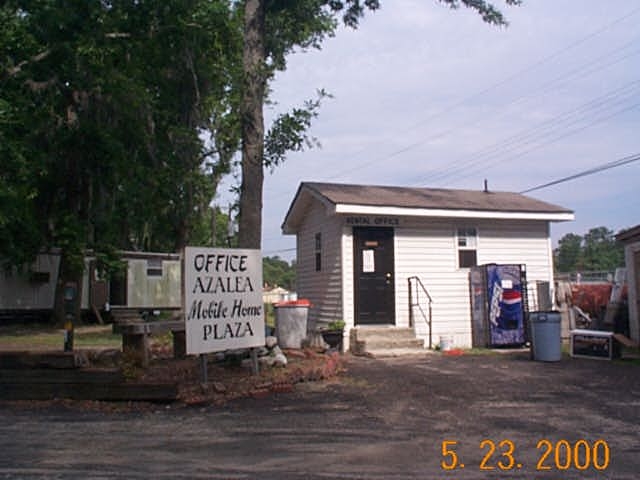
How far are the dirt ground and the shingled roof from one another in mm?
5788

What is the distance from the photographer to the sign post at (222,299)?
8.61 metres

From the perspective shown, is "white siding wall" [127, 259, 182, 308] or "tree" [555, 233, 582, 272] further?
"tree" [555, 233, 582, 272]

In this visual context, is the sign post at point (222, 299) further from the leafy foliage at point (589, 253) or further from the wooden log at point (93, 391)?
the leafy foliage at point (589, 253)

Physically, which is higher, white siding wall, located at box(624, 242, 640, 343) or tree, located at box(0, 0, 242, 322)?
tree, located at box(0, 0, 242, 322)

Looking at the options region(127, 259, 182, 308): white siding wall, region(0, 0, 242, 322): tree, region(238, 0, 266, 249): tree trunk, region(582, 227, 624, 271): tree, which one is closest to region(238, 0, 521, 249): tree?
region(238, 0, 266, 249): tree trunk

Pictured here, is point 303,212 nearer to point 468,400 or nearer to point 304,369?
point 304,369

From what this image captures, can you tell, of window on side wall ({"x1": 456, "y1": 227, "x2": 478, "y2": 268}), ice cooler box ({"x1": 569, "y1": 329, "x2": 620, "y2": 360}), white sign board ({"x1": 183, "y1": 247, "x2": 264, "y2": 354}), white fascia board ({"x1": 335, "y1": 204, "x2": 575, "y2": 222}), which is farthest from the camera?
window on side wall ({"x1": 456, "y1": 227, "x2": 478, "y2": 268})

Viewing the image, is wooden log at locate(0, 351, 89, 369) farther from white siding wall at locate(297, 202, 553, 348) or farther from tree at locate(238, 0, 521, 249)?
white siding wall at locate(297, 202, 553, 348)

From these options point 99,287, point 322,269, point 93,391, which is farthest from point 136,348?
point 99,287

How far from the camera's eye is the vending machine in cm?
1498

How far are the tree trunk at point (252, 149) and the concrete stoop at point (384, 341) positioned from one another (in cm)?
424

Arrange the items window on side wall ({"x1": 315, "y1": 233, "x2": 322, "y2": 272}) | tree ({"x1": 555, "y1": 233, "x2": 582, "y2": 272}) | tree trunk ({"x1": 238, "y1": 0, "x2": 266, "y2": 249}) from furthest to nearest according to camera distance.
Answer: tree ({"x1": 555, "y1": 233, "x2": 582, "y2": 272})
window on side wall ({"x1": 315, "y1": 233, "x2": 322, "y2": 272})
tree trunk ({"x1": 238, "y1": 0, "x2": 266, "y2": 249})

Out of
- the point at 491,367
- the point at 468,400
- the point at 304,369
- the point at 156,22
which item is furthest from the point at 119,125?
the point at 468,400

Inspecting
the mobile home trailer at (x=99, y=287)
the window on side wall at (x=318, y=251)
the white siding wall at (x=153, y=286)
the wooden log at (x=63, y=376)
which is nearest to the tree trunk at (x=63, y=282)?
the mobile home trailer at (x=99, y=287)
